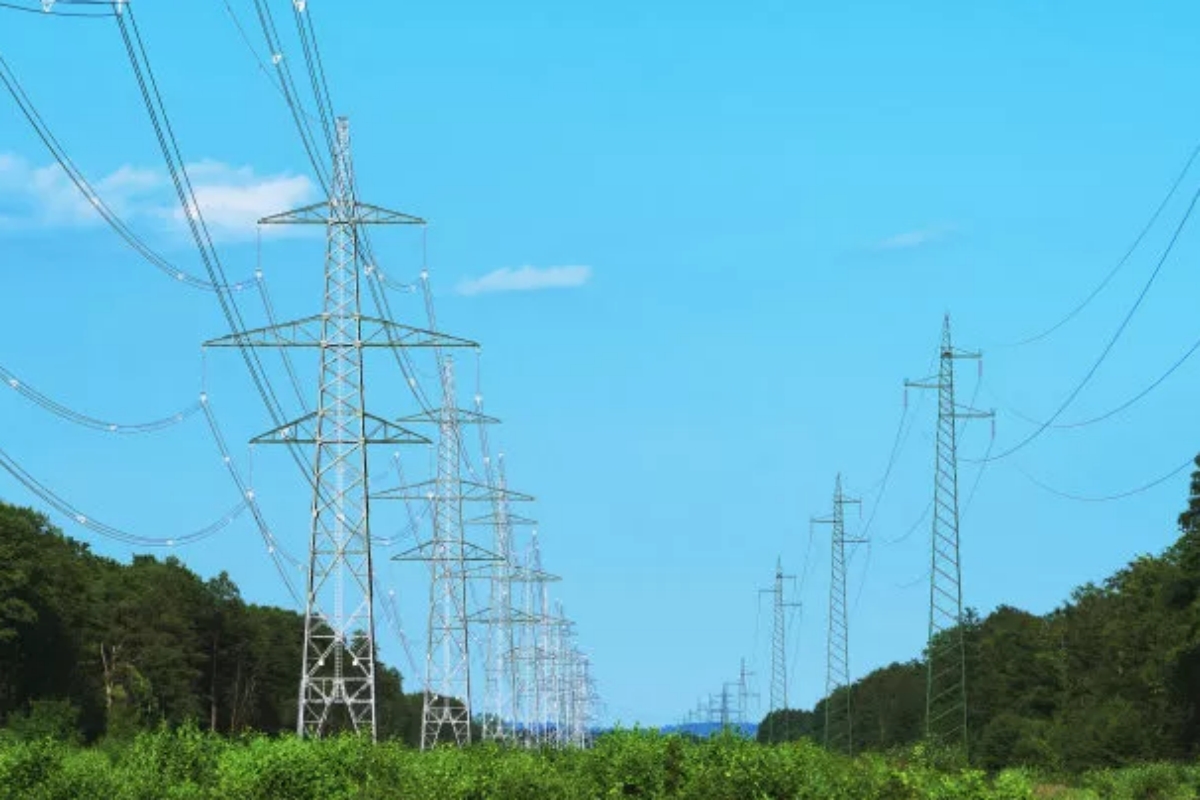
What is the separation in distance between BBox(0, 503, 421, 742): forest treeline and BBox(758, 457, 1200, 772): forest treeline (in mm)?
41348

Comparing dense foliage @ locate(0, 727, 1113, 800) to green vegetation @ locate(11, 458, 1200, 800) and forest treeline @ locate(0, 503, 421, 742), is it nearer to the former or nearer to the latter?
green vegetation @ locate(11, 458, 1200, 800)

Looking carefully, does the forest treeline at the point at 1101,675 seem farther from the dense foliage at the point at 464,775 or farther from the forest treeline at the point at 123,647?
the dense foliage at the point at 464,775

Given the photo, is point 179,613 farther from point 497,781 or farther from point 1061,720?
point 497,781

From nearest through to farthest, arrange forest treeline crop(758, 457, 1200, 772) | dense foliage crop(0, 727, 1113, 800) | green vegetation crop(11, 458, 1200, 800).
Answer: dense foliage crop(0, 727, 1113, 800)
green vegetation crop(11, 458, 1200, 800)
forest treeline crop(758, 457, 1200, 772)

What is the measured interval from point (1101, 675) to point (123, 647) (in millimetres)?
74702

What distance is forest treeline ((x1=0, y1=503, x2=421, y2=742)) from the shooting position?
113 m

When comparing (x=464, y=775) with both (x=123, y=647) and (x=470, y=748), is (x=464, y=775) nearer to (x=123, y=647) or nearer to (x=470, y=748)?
(x=470, y=748)

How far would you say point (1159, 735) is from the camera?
112250 millimetres

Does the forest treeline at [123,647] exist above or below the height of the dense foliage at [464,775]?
above

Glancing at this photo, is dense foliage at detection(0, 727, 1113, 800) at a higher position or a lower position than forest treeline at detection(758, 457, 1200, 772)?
lower

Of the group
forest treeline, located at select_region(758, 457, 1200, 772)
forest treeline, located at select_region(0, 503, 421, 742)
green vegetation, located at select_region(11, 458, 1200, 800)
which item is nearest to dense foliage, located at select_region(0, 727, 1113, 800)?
green vegetation, located at select_region(11, 458, 1200, 800)

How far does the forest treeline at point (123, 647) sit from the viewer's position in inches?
4446

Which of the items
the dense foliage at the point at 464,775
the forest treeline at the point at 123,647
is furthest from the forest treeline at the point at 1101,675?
the dense foliage at the point at 464,775

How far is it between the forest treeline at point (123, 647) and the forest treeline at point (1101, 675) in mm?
41348
